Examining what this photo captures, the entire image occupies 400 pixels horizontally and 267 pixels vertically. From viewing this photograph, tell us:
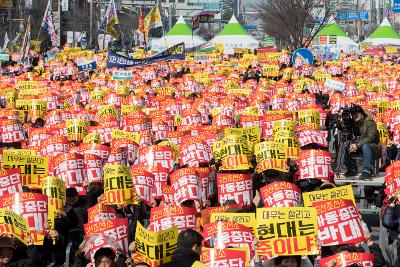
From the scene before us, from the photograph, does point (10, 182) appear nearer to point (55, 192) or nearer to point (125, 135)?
point (55, 192)

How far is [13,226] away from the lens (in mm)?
9586

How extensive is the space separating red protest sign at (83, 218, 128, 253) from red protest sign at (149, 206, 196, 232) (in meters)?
0.34

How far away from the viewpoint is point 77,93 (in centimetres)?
2719

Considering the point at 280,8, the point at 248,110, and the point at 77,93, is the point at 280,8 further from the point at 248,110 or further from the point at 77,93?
the point at 248,110

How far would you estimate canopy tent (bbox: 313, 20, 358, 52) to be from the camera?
194ft

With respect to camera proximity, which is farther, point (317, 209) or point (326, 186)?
point (326, 186)

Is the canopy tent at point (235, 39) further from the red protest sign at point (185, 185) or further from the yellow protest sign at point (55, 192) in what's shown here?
the yellow protest sign at point (55, 192)

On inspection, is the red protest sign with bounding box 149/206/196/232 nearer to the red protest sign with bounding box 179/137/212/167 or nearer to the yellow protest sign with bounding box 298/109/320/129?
the red protest sign with bounding box 179/137/212/167

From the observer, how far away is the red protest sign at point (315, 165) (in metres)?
13.2

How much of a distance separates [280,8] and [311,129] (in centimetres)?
4519

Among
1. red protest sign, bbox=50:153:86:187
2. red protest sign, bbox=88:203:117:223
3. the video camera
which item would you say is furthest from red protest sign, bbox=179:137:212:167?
red protest sign, bbox=88:203:117:223

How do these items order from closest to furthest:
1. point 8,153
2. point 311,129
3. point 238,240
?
point 238,240
point 8,153
point 311,129

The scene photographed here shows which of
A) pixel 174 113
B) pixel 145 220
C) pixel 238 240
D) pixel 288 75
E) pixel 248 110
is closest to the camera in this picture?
pixel 238 240

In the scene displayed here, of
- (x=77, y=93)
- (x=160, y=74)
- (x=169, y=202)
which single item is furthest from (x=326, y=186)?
(x=160, y=74)
